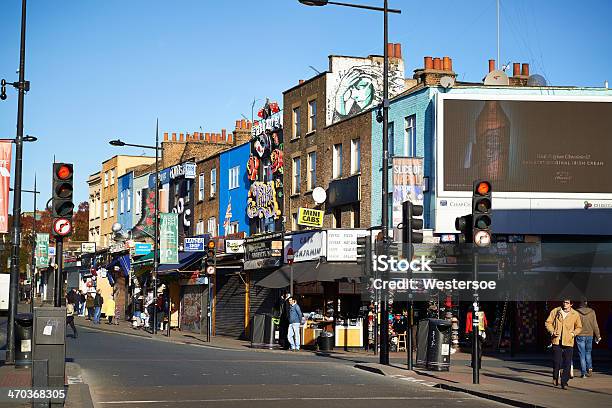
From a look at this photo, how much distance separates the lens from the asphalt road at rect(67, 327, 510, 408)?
1656 cm

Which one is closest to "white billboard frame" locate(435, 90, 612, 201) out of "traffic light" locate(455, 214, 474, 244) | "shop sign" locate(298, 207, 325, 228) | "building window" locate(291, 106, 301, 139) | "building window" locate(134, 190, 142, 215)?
"shop sign" locate(298, 207, 325, 228)

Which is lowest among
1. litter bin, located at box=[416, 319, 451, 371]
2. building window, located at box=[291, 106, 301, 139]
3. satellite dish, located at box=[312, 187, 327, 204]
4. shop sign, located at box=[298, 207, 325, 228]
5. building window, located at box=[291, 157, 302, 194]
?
litter bin, located at box=[416, 319, 451, 371]

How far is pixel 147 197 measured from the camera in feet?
209

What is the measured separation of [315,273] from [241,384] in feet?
57.6

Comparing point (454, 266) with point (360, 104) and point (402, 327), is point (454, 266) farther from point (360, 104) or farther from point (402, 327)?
point (360, 104)

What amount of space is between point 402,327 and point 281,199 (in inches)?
526

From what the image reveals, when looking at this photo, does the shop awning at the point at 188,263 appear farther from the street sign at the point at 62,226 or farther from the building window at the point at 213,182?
the street sign at the point at 62,226

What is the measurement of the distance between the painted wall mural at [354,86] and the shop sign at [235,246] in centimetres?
702

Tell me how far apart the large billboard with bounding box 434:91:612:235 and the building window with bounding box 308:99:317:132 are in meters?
9.24

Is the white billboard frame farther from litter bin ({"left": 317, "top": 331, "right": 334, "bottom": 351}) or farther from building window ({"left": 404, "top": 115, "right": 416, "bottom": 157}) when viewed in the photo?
litter bin ({"left": 317, "top": 331, "right": 334, "bottom": 351})

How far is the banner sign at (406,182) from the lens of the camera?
113 ft

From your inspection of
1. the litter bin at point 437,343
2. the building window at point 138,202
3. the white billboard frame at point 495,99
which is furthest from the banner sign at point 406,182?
the building window at point 138,202

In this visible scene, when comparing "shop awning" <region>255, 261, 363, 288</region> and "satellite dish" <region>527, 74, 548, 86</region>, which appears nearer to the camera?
"shop awning" <region>255, 261, 363, 288</region>

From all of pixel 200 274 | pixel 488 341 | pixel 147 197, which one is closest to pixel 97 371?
pixel 488 341
